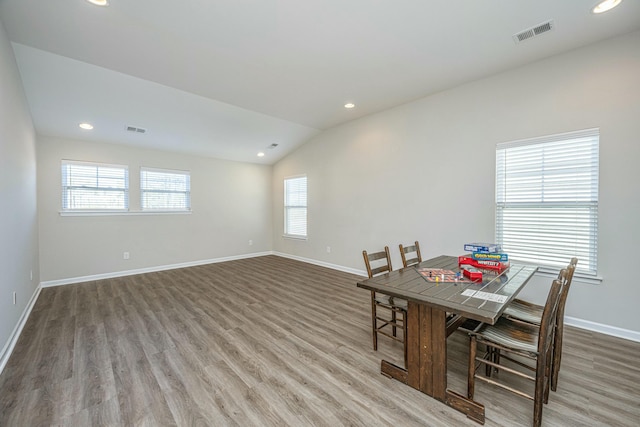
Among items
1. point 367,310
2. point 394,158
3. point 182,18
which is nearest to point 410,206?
point 394,158

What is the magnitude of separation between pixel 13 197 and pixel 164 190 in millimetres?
3088

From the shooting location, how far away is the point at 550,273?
3043 mm

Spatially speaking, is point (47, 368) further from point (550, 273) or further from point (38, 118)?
point (550, 273)

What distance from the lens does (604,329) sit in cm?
275

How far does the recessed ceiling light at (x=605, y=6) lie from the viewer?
2.20m

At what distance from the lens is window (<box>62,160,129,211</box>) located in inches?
184

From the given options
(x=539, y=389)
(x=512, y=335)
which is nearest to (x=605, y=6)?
(x=512, y=335)

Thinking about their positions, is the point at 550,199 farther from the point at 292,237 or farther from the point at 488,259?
the point at 292,237

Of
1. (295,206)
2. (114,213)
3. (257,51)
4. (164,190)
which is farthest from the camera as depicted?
(295,206)

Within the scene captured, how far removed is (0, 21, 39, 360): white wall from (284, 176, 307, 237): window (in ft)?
15.0

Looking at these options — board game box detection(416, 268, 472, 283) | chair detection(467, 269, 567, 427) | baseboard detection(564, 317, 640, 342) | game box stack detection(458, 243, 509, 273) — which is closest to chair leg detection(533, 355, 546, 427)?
chair detection(467, 269, 567, 427)

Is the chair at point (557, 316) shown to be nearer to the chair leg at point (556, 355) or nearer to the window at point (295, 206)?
the chair leg at point (556, 355)

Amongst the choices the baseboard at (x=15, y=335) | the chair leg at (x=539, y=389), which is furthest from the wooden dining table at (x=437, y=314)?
the baseboard at (x=15, y=335)

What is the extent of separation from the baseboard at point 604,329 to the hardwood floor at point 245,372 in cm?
10
